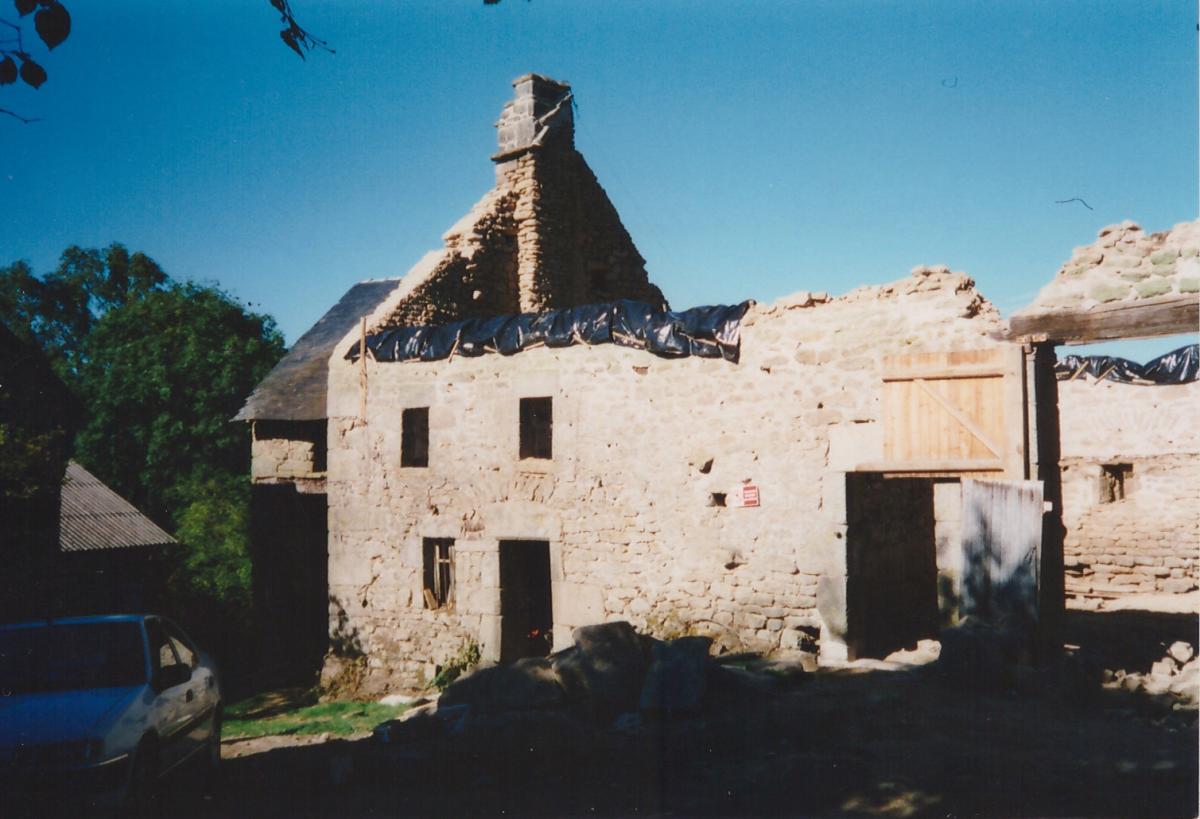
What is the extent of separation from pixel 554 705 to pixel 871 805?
3289 millimetres

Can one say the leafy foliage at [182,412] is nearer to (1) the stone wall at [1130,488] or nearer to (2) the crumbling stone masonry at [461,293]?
(2) the crumbling stone masonry at [461,293]

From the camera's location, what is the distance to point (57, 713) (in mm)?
5164

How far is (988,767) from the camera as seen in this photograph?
218 inches

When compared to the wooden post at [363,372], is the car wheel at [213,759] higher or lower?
lower

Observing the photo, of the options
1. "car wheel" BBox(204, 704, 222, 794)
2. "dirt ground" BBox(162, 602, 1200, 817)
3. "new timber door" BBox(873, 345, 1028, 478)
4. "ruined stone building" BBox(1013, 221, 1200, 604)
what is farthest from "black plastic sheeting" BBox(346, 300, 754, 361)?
"ruined stone building" BBox(1013, 221, 1200, 604)

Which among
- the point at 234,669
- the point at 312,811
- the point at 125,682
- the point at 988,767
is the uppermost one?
the point at 125,682

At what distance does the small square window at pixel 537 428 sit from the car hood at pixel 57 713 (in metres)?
6.84

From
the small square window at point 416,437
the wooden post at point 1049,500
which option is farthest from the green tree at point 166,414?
the wooden post at point 1049,500

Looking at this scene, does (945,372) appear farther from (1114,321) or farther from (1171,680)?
(1171,680)

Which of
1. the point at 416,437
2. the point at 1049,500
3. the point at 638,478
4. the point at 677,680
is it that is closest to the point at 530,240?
the point at 416,437

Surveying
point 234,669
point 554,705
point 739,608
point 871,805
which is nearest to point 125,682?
point 554,705

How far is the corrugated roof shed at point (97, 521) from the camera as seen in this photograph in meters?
14.9

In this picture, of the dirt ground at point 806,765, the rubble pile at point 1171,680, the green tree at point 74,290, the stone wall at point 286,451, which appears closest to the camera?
the dirt ground at point 806,765

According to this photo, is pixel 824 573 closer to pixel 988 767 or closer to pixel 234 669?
pixel 988 767
